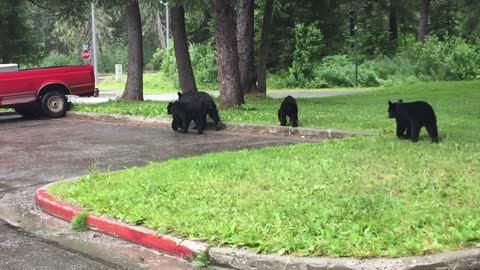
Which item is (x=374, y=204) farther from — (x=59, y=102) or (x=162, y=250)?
(x=59, y=102)

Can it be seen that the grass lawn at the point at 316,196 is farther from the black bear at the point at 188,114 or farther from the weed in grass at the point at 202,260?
the black bear at the point at 188,114

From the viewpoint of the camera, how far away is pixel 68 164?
1012 cm

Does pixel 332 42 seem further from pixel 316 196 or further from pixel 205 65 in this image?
pixel 316 196

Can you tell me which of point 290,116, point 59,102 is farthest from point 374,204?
point 59,102

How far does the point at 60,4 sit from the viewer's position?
2162 centimetres

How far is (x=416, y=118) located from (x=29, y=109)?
1278 centimetres

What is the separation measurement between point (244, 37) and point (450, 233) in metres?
16.4

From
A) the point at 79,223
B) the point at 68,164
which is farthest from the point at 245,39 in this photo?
the point at 79,223

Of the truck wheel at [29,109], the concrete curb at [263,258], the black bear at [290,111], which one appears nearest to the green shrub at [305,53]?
the truck wheel at [29,109]

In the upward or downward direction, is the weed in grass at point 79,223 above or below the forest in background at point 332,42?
below

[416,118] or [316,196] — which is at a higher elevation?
[416,118]

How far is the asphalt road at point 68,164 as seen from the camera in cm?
557

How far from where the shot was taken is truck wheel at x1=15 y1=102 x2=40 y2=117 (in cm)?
1807

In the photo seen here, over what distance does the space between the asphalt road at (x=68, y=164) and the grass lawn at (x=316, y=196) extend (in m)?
0.43
